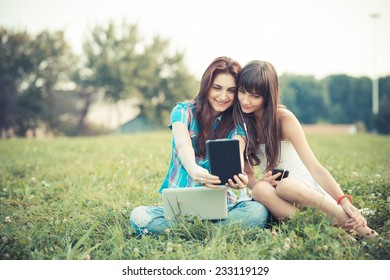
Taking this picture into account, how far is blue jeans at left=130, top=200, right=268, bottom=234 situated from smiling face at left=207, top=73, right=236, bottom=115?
0.58 m

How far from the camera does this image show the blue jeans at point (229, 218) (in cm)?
237

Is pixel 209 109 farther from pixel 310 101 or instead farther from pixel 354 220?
pixel 310 101

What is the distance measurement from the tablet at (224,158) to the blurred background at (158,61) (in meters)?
0.70

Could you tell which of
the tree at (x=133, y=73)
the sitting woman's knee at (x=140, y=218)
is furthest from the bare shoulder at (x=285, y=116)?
the tree at (x=133, y=73)

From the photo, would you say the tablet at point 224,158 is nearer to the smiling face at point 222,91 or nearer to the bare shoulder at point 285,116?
the smiling face at point 222,91

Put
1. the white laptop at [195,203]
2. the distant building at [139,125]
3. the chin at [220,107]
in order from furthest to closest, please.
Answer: the distant building at [139,125], the chin at [220,107], the white laptop at [195,203]

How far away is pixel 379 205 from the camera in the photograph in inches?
→ 104

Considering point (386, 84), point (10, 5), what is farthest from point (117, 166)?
point (386, 84)

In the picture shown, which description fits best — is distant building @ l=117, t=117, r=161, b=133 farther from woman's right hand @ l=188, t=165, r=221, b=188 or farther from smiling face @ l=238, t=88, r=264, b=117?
woman's right hand @ l=188, t=165, r=221, b=188

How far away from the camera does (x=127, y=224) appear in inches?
102

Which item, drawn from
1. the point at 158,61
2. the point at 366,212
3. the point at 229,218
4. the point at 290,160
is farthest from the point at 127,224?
the point at 158,61

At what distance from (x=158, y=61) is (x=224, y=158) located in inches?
653

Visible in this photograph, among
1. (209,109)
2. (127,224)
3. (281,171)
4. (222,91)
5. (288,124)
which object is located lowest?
(127,224)

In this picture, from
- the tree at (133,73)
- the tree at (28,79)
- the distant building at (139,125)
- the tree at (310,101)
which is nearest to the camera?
the tree at (28,79)
